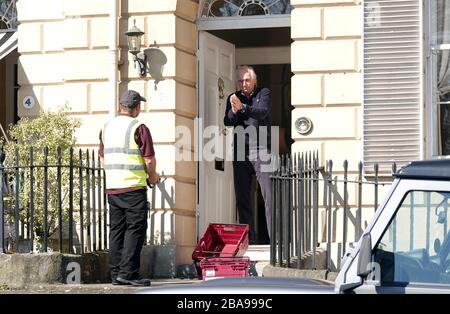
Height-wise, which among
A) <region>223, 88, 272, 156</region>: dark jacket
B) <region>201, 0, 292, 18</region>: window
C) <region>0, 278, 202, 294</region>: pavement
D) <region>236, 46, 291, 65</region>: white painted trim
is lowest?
<region>0, 278, 202, 294</region>: pavement

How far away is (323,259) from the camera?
1366 cm

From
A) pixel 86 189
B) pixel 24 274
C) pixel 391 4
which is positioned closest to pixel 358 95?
pixel 391 4

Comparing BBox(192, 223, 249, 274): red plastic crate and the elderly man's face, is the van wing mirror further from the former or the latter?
the elderly man's face

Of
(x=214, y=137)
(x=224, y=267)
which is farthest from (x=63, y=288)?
(x=214, y=137)

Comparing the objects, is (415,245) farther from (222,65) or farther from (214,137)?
(222,65)

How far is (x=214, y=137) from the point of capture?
16062 millimetres

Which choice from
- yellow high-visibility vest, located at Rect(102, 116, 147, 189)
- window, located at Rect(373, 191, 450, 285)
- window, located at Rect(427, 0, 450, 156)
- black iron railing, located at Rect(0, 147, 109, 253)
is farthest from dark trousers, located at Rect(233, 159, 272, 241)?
window, located at Rect(373, 191, 450, 285)

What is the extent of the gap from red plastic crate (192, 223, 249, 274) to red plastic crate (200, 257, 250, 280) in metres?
0.56

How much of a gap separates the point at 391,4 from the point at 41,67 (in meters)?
4.51

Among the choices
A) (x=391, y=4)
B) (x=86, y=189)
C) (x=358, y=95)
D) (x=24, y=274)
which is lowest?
(x=24, y=274)

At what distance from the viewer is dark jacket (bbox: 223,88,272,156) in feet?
50.1

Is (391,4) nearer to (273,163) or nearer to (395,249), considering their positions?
(273,163)

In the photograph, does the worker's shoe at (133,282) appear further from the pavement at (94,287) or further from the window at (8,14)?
the window at (8,14)

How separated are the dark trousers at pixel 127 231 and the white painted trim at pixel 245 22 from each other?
12.7 feet
